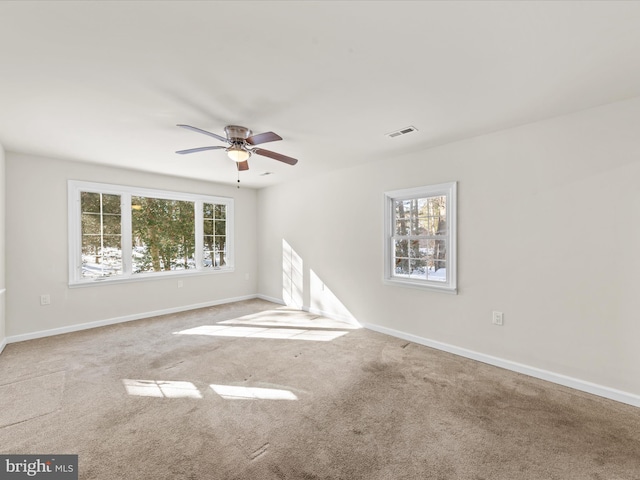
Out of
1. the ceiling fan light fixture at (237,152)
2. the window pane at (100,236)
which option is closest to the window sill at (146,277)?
the window pane at (100,236)

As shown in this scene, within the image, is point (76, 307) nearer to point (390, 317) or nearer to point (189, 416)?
point (189, 416)

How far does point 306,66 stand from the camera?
194cm

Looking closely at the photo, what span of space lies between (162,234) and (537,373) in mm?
5675

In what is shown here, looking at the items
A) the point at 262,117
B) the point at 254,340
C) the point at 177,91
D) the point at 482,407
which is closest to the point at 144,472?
the point at 254,340

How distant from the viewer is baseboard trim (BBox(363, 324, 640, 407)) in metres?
2.43

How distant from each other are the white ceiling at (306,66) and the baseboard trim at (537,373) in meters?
2.45

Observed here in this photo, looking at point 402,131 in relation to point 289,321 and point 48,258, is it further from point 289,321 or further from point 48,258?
point 48,258

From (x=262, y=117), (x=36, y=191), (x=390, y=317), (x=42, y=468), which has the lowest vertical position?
(x=42, y=468)

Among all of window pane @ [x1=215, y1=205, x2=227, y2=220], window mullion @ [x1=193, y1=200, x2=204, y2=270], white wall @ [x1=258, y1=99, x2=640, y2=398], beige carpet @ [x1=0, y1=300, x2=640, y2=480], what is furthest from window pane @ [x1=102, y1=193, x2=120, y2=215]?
white wall @ [x1=258, y1=99, x2=640, y2=398]

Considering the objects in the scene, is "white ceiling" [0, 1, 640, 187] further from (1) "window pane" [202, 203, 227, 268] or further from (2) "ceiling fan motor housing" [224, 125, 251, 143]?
(1) "window pane" [202, 203, 227, 268]

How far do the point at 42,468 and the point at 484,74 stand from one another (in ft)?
12.5

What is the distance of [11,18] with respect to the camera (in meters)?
1.50

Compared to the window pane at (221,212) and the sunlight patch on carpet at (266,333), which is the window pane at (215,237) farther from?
the sunlight patch on carpet at (266,333)

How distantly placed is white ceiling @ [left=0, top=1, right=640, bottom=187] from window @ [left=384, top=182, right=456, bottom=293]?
2.92ft
